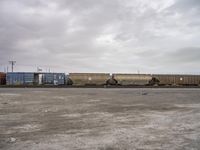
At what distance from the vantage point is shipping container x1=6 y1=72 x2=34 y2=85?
176ft

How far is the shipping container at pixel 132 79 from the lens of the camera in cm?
5640

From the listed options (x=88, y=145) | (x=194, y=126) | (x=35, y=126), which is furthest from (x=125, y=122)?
(x=88, y=145)

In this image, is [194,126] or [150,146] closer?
[150,146]

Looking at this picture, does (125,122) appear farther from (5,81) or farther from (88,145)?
(5,81)

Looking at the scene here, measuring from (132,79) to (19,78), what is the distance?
71.8 feet

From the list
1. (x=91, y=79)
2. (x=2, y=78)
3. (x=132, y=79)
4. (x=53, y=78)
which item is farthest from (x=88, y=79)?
(x=2, y=78)

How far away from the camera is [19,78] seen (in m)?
53.4

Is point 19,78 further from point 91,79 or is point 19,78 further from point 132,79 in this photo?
point 132,79

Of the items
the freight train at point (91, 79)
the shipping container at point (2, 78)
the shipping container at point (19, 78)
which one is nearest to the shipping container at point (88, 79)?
the freight train at point (91, 79)

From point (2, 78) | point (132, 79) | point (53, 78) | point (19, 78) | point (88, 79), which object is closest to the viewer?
point (19, 78)

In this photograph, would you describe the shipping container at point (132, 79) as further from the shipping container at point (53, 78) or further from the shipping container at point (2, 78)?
the shipping container at point (2, 78)

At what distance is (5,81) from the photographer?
5503 cm

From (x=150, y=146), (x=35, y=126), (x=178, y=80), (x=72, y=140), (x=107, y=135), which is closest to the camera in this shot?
(x=150, y=146)

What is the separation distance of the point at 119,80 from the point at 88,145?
164 ft
